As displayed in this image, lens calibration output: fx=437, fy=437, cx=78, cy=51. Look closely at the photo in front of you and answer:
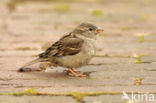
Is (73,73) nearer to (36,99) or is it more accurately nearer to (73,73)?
(73,73)

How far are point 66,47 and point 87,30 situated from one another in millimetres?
379

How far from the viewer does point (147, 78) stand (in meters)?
5.02

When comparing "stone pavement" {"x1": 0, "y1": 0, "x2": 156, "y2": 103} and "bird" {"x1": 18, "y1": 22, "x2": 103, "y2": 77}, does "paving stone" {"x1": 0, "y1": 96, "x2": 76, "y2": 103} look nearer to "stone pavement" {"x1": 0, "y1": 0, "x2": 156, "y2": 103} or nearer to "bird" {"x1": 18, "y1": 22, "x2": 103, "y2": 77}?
"stone pavement" {"x1": 0, "y1": 0, "x2": 156, "y2": 103}

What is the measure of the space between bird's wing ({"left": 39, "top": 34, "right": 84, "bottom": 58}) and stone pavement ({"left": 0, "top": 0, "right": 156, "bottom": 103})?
10.7 inches

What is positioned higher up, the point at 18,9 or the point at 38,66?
the point at 18,9

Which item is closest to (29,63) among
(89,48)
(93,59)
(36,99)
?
(89,48)

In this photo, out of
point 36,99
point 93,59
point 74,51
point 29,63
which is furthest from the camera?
point 93,59

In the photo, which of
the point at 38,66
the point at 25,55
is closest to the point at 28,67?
the point at 38,66

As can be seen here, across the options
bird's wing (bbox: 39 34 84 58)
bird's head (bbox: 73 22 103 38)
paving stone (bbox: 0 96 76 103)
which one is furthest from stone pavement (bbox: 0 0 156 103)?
bird's head (bbox: 73 22 103 38)

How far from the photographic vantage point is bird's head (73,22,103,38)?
18.0 ft

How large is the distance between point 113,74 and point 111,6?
7.85 meters

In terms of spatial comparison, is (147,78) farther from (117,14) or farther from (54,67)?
(117,14)

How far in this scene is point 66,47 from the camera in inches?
211

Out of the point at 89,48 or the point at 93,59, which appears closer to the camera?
the point at 89,48
